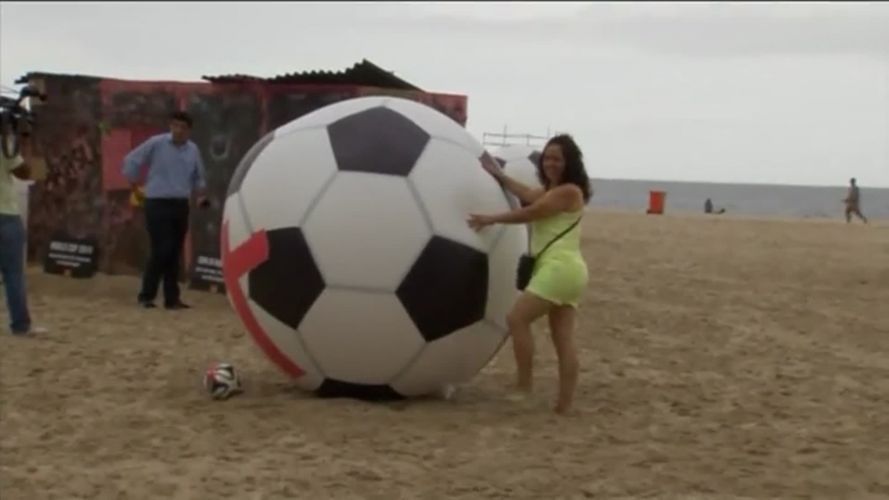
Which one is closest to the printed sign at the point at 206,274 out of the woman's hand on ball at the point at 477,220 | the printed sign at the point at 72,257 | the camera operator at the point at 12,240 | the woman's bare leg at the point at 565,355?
the printed sign at the point at 72,257

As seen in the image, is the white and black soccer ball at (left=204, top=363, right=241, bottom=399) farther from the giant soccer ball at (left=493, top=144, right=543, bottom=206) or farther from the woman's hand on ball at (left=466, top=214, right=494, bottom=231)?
the giant soccer ball at (left=493, top=144, right=543, bottom=206)

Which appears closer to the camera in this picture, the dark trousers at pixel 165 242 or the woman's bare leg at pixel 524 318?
the woman's bare leg at pixel 524 318

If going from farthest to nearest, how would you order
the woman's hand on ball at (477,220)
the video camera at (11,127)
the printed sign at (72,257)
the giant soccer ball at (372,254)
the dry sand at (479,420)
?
the printed sign at (72,257)
the video camera at (11,127)
the woman's hand on ball at (477,220)
the giant soccer ball at (372,254)
the dry sand at (479,420)

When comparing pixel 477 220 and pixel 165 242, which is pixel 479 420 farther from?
pixel 165 242

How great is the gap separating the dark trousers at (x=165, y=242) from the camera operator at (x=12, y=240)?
186 centimetres

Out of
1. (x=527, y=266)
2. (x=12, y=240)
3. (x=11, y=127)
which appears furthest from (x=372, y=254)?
(x=11, y=127)

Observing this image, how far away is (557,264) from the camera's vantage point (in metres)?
6.79

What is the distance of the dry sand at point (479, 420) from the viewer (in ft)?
18.0

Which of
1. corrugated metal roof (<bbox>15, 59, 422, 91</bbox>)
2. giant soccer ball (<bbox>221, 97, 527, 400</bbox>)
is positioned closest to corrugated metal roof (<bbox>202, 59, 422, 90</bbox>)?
corrugated metal roof (<bbox>15, 59, 422, 91</bbox>)

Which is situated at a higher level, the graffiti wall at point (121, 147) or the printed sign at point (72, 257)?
the graffiti wall at point (121, 147)

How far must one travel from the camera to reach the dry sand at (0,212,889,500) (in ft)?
18.0

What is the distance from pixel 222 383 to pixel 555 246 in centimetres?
198

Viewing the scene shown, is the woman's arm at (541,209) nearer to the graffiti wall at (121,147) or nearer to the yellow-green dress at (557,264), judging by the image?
the yellow-green dress at (557,264)

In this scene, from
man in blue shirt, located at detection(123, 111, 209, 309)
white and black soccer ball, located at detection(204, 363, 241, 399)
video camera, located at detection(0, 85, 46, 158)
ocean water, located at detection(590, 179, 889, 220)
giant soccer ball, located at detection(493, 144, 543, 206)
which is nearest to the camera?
white and black soccer ball, located at detection(204, 363, 241, 399)
